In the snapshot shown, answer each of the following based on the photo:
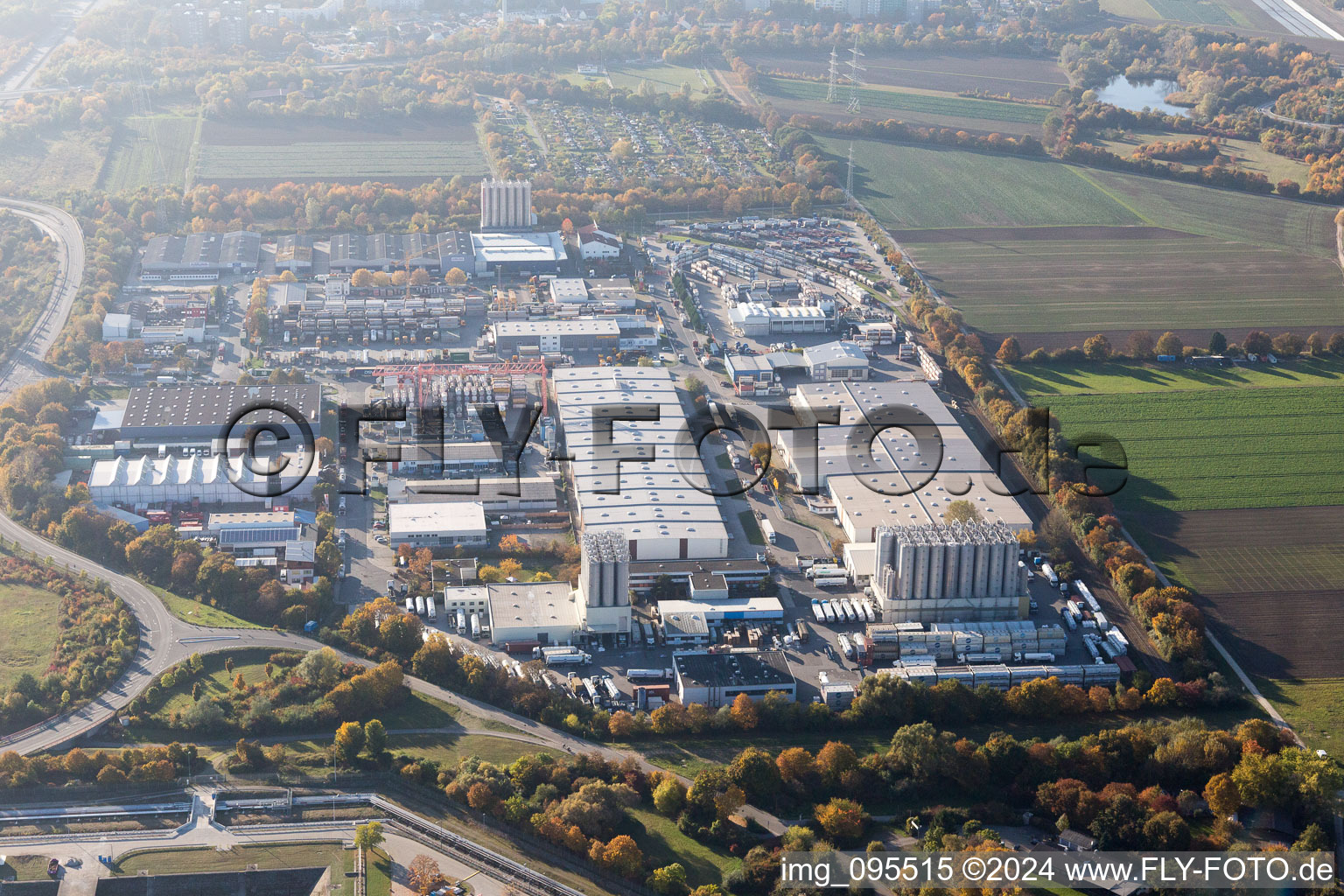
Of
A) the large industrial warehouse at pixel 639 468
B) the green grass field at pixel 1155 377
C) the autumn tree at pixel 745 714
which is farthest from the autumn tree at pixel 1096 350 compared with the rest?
the autumn tree at pixel 745 714

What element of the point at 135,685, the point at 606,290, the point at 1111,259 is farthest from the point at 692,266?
the point at 135,685

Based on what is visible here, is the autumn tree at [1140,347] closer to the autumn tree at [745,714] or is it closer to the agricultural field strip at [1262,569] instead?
the agricultural field strip at [1262,569]

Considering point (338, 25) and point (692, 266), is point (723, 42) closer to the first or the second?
point (338, 25)

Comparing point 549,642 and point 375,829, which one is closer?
point 375,829

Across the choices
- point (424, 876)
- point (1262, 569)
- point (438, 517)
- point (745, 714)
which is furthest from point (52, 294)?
point (1262, 569)

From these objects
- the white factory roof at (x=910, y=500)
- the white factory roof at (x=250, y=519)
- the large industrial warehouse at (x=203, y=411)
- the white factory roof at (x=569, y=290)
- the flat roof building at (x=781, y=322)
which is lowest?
the white factory roof at (x=250, y=519)

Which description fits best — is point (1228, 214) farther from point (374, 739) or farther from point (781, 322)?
point (374, 739)

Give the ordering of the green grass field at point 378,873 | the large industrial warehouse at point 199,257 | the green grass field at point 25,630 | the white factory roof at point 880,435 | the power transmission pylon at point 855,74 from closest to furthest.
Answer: the green grass field at point 378,873
the green grass field at point 25,630
the white factory roof at point 880,435
the large industrial warehouse at point 199,257
the power transmission pylon at point 855,74

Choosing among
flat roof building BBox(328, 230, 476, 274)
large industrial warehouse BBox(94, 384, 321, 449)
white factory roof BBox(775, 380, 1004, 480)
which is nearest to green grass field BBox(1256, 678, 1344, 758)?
white factory roof BBox(775, 380, 1004, 480)
